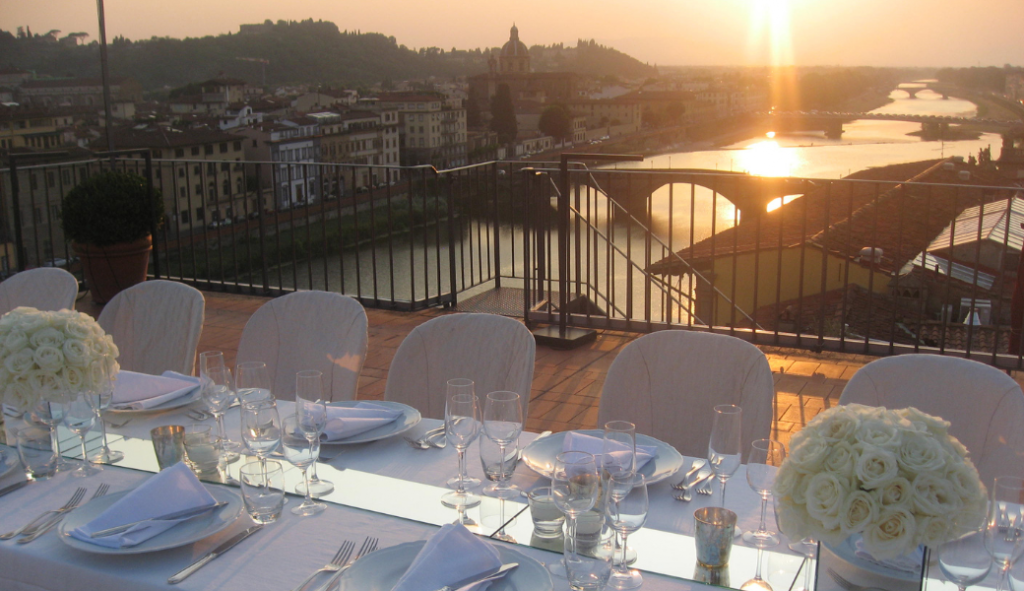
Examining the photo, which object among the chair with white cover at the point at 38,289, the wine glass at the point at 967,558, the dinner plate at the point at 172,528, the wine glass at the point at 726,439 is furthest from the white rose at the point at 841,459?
the chair with white cover at the point at 38,289

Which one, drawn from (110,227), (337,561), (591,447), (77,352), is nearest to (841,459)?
(591,447)

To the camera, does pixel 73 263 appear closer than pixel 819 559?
No

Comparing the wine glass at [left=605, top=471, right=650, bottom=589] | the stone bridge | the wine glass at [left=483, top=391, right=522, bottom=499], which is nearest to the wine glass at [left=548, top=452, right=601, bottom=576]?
the wine glass at [left=605, top=471, right=650, bottom=589]

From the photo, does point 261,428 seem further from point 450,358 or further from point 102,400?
point 450,358

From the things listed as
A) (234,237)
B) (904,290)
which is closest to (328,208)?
(234,237)

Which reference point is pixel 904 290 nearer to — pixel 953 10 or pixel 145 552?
pixel 953 10

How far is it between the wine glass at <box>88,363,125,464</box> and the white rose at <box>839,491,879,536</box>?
1.36 meters

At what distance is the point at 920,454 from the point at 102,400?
1.53m

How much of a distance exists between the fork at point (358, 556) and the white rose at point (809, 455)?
64 centimetres

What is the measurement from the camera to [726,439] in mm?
1376

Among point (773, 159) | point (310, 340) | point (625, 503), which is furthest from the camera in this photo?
point (773, 159)

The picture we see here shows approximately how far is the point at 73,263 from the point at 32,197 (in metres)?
0.67

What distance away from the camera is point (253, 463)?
1464 millimetres

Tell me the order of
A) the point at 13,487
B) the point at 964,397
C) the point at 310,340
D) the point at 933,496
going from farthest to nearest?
the point at 310,340 < the point at 964,397 < the point at 13,487 < the point at 933,496
